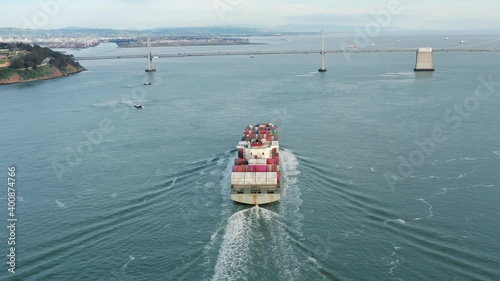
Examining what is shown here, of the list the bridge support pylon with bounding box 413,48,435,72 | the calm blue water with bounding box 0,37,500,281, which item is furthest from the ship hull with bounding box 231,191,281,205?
the bridge support pylon with bounding box 413,48,435,72

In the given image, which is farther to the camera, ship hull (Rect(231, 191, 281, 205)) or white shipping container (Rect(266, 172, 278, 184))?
white shipping container (Rect(266, 172, 278, 184))

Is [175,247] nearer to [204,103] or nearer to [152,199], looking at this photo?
[152,199]

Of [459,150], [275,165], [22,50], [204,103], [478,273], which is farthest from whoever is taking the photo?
[22,50]

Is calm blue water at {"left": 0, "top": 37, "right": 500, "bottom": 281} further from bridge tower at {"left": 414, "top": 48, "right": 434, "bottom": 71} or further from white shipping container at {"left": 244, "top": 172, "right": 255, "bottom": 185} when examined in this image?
bridge tower at {"left": 414, "top": 48, "right": 434, "bottom": 71}

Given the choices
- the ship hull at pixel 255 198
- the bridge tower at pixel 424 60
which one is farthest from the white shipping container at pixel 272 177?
the bridge tower at pixel 424 60

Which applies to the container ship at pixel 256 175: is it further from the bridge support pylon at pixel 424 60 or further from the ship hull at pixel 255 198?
the bridge support pylon at pixel 424 60

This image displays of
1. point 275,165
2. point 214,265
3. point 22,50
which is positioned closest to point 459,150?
point 275,165
